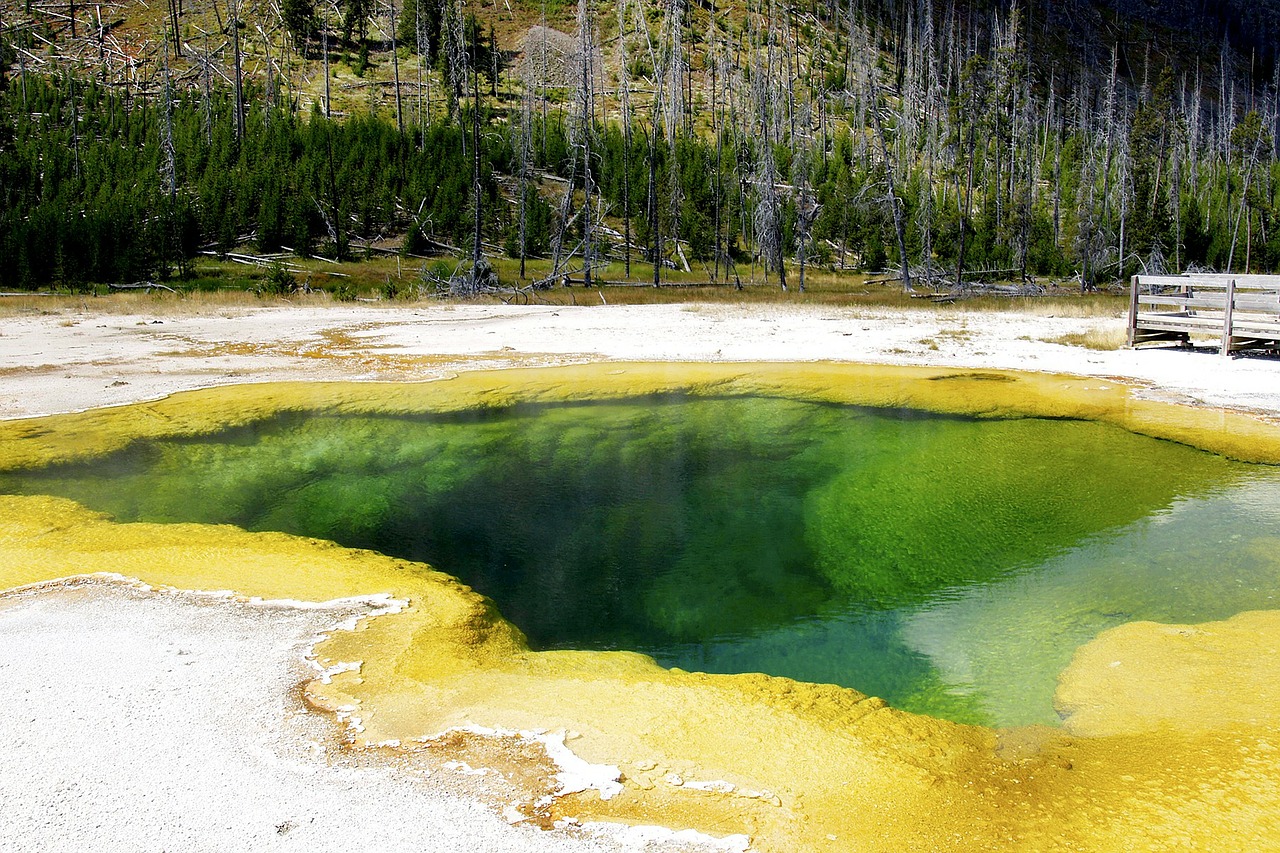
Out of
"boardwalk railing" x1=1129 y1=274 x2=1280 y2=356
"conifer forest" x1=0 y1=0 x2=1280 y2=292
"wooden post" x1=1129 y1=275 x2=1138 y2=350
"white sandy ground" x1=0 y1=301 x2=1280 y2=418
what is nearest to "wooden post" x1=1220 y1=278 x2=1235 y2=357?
"boardwalk railing" x1=1129 y1=274 x2=1280 y2=356

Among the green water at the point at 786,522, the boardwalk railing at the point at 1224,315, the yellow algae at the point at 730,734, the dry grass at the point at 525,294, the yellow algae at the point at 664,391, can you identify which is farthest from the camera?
the dry grass at the point at 525,294

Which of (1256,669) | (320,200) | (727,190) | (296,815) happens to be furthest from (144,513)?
(727,190)

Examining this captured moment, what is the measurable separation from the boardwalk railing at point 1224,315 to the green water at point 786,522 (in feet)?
23.2

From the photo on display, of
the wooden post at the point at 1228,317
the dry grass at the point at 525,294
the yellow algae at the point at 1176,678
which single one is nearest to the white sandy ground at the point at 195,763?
the yellow algae at the point at 1176,678

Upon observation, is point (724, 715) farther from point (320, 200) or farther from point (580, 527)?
point (320, 200)

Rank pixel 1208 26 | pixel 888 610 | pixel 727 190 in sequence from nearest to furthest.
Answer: pixel 888 610
pixel 727 190
pixel 1208 26

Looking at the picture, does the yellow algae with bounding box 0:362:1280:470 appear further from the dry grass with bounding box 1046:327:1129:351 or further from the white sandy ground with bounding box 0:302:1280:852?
the white sandy ground with bounding box 0:302:1280:852

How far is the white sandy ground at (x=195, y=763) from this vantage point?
12.3 feet

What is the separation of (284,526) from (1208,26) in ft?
467

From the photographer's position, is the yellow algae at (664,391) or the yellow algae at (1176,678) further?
the yellow algae at (664,391)

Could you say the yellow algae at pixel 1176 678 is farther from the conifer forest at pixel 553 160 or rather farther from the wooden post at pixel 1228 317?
the conifer forest at pixel 553 160

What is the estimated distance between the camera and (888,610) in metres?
7.30

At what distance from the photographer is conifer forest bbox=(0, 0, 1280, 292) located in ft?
136

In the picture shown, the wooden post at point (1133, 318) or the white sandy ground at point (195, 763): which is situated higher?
the wooden post at point (1133, 318)
